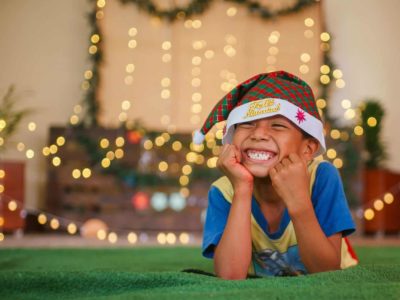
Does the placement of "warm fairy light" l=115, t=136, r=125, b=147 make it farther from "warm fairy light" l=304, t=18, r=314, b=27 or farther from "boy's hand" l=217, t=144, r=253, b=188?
"boy's hand" l=217, t=144, r=253, b=188

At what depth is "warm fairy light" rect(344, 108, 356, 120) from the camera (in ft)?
15.8

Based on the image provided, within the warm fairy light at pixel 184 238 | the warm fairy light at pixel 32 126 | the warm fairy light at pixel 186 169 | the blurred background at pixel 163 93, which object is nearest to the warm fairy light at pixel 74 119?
the blurred background at pixel 163 93

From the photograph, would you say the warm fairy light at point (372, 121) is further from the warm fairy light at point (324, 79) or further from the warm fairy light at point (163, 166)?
the warm fairy light at point (163, 166)

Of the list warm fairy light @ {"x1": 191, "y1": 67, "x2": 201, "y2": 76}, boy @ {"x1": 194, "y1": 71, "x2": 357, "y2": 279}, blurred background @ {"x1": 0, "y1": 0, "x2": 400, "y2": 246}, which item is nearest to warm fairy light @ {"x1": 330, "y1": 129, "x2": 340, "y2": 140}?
blurred background @ {"x1": 0, "y1": 0, "x2": 400, "y2": 246}

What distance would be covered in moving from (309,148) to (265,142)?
166mm

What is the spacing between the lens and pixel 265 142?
1.26 metres

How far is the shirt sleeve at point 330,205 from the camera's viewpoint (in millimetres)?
1320

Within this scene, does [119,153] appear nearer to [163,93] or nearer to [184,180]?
[184,180]

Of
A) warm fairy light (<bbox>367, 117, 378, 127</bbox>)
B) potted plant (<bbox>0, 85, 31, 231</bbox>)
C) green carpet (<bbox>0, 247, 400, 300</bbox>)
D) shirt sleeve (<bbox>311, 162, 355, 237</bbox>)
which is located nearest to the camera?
green carpet (<bbox>0, 247, 400, 300</bbox>)

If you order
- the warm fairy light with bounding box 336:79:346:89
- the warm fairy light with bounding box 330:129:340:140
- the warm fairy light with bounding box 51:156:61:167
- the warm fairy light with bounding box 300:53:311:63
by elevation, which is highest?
the warm fairy light with bounding box 300:53:311:63

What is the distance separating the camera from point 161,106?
4.81m

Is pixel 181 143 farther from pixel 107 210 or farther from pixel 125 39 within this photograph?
pixel 125 39

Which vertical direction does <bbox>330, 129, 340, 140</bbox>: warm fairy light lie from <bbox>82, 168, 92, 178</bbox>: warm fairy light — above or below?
above

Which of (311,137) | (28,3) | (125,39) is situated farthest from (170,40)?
(311,137)
